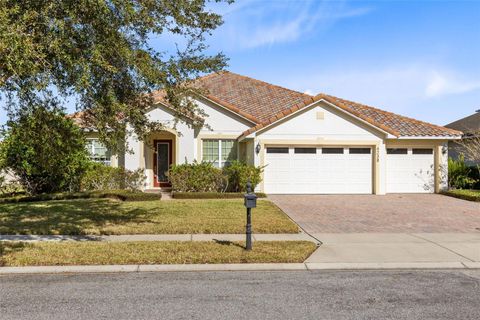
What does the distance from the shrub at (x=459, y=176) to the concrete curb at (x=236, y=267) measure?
49.2 ft

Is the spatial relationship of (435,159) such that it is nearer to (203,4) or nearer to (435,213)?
(435,213)

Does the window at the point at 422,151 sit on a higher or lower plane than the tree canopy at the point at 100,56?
lower

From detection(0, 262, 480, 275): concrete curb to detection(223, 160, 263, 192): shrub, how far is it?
1139 centimetres

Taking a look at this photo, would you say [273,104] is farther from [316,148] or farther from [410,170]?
[410,170]

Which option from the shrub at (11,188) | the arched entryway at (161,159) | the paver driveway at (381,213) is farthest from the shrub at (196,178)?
the shrub at (11,188)

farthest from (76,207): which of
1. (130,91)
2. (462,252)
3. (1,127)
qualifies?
(462,252)

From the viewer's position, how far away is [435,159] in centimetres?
2083

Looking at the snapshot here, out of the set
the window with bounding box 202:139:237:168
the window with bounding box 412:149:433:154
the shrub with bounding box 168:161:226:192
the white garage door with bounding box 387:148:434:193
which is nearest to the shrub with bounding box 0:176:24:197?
the shrub with bounding box 168:161:226:192

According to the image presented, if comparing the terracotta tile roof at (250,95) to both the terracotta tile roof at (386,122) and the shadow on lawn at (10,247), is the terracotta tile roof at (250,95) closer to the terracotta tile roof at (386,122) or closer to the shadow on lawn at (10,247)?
the terracotta tile roof at (386,122)

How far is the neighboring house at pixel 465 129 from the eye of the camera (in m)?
23.3

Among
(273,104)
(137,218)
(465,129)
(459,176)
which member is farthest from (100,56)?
(465,129)

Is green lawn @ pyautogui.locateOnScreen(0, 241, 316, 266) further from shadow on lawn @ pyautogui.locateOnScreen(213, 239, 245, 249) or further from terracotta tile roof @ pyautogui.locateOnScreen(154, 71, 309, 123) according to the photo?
terracotta tile roof @ pyautogui.locateOnScreen(154, 71, 309, 123)

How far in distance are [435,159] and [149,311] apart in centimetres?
1908

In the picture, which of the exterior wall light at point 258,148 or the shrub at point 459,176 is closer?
the exterior wall light at point 258,148
